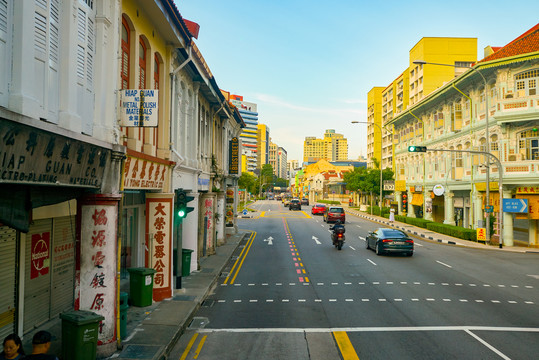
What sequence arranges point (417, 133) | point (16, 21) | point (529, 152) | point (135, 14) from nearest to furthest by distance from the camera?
point (16, 21)
point (135, 14)
point (529, 152)
point (417, 133)

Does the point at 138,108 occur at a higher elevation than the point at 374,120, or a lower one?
Answer: lower

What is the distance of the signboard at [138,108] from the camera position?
939 cm

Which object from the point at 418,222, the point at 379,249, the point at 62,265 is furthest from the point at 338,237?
the point at 418,222

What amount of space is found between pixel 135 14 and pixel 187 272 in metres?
9.84

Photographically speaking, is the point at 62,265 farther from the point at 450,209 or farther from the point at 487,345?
the point at 450,209

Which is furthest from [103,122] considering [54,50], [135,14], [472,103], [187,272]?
[472,103]

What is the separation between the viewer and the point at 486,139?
28125 mm

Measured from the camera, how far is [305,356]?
844cm

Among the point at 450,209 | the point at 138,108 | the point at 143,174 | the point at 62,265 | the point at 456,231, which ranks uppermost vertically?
the point at 138,108

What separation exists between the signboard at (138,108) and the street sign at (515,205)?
84.4ft

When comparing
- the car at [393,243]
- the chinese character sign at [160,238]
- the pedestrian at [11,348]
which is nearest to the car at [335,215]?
the car at [393,243]

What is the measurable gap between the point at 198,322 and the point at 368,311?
4625 millimetres

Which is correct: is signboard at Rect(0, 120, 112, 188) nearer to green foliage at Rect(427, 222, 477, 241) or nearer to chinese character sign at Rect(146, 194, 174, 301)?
chinese character sign at Rect(146, 194, 174, 301)

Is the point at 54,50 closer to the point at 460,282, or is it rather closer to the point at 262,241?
the point at 460,282
